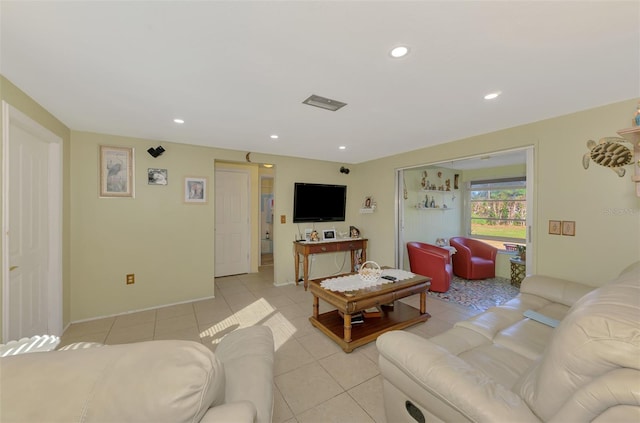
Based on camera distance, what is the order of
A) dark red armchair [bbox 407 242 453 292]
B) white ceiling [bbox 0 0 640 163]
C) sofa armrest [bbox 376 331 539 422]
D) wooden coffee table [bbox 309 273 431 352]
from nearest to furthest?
sofa armrest [bbox 376 331 539 422] < white ceiling [bbox 0 0 640 163] < wooden coffee table [bbox 309 273 431 352] < dark red armchair [bbox 407 242 453 292]

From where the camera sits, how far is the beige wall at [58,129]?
1.78 m

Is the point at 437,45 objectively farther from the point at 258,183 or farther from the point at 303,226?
the point at 258,183

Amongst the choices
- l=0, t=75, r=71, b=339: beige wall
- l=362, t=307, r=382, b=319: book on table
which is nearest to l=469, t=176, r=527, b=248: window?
l=362, t=307, r=382, b=319: book on table

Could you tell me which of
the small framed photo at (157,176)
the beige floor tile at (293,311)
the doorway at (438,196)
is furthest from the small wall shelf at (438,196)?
the small framed photo at (157,176)

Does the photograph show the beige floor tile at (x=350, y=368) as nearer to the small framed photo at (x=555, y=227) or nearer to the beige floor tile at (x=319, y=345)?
the beige floor tile at (x=319, y=345)

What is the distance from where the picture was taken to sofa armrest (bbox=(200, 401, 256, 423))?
69 cm

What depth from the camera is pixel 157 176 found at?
3348 millimetres

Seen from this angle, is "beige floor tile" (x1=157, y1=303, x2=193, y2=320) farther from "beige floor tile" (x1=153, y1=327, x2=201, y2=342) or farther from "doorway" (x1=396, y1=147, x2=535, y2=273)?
"doorway" (x1=396, y1=147, x2=535, y2=273)

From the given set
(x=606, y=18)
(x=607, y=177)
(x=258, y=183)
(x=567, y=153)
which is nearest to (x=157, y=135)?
(x=258, y=183)

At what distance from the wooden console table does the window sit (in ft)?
9.46

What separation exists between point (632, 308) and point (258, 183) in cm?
518

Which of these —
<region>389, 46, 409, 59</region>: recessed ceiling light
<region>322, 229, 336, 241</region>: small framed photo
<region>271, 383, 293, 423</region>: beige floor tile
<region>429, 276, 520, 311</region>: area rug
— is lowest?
<region>271, 383, 293, 423</region>: beige floor tile

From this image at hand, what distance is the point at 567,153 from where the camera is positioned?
2434mm

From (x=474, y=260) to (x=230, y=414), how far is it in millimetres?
5027
